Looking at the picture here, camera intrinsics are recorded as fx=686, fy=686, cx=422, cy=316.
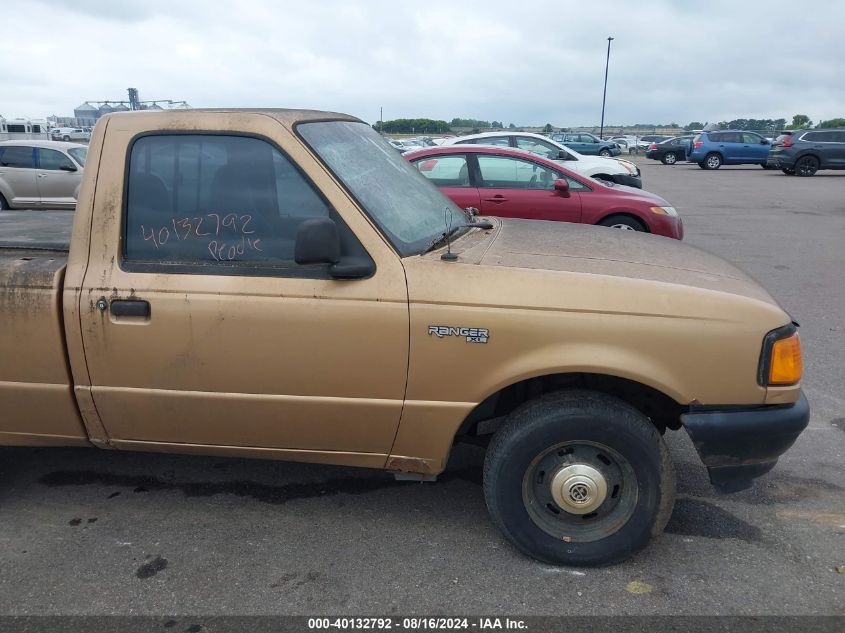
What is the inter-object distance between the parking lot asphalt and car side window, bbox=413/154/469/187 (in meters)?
5.20

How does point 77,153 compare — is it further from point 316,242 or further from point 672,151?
point 672,151

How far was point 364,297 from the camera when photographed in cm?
276

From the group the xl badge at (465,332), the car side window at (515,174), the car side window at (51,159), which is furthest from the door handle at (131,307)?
the car side window at (51,159)

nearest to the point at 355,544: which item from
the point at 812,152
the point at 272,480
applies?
the point at 272,480

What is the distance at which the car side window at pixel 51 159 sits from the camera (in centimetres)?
1359

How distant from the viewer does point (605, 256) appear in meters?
3.12

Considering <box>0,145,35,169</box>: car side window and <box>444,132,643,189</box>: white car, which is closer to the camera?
<box>444,132,643,189</box>: white car

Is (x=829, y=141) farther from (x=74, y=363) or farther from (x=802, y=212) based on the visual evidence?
(x=74, y=363)

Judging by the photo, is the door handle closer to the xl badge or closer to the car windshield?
the xl badge

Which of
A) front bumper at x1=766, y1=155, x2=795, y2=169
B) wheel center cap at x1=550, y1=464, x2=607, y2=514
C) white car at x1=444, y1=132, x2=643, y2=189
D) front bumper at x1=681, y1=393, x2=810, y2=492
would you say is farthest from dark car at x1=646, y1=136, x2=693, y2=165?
wheel center cap at x1=550, y1=464, x2=607, y2=514

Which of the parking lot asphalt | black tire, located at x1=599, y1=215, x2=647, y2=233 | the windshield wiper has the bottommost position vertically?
the parking lot asphalt

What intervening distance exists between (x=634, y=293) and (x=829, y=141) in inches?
1003

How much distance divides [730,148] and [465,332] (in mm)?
30419

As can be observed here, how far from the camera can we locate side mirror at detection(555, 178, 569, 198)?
829 cm
